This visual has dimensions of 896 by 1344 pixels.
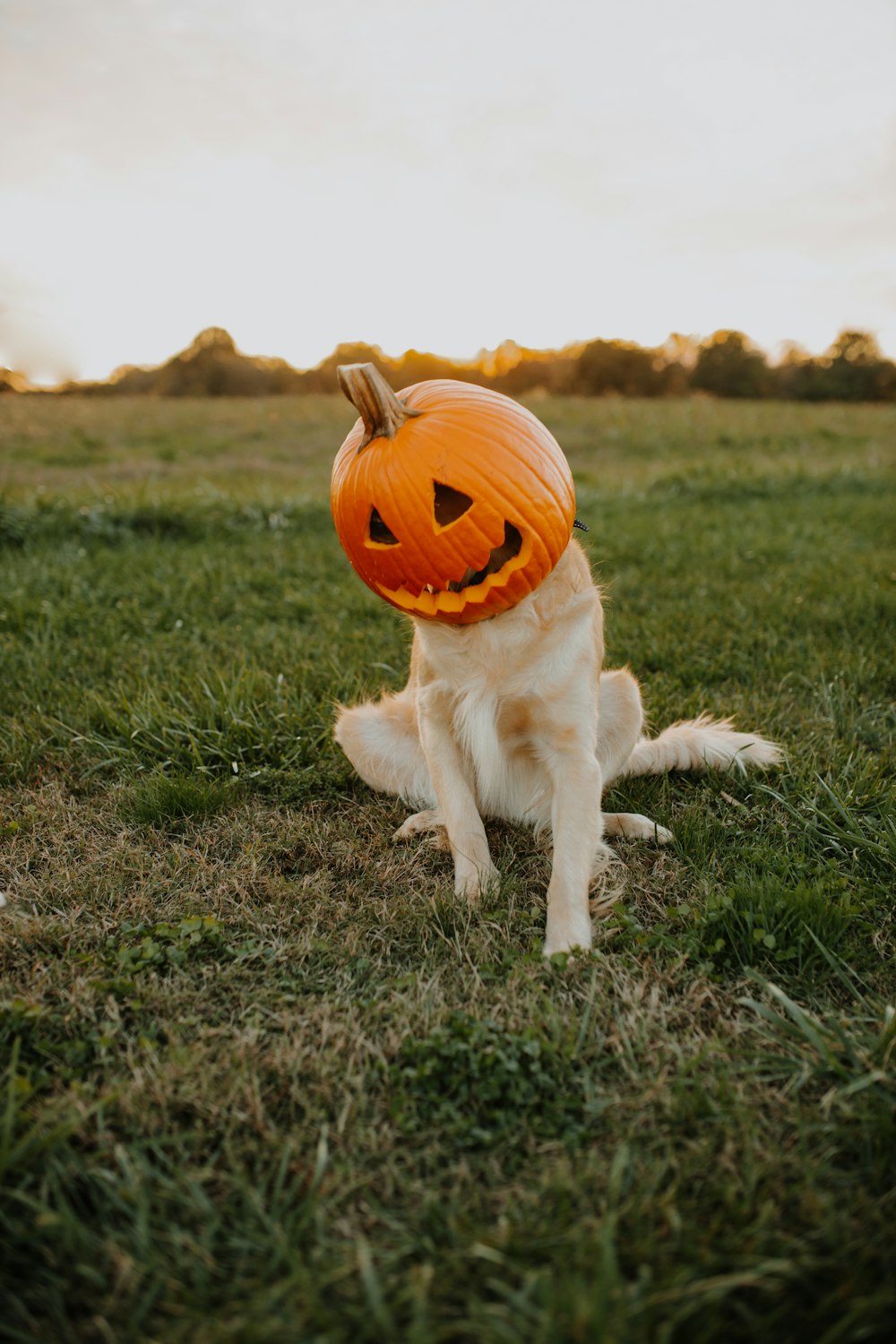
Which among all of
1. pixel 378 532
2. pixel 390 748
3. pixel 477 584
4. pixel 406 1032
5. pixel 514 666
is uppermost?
pixel 378 532

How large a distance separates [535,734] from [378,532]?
29.7 inches

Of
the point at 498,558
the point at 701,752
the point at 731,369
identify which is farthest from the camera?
the point at 731,369

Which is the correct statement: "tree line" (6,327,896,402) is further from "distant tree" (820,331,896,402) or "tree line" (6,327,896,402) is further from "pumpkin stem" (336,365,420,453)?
"pumpkin stem" (336,365,420,453)

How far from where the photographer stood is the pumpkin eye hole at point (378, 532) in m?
2.21

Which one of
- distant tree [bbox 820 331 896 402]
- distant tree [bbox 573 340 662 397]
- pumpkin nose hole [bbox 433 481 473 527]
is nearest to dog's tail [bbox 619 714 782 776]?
pumpkin nose hole [bbox 433 481 473 527]

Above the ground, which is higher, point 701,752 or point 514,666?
point 514,666

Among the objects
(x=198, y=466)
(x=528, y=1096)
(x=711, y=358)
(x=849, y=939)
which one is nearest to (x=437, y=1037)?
(x=528, y=1096)

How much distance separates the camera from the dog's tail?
298cm

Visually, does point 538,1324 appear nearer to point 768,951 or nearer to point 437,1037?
point 437,1037

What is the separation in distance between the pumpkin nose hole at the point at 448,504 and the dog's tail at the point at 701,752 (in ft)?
4.32

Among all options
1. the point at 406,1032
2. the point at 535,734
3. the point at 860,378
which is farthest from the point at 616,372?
the point at 406,1032

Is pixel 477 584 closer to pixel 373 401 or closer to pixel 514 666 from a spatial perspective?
pixel 514 666

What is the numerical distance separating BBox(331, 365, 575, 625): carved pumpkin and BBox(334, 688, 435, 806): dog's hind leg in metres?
0.80

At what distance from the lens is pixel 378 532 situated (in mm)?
2242
